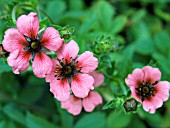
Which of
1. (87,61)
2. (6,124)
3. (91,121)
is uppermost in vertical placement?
(87,61)

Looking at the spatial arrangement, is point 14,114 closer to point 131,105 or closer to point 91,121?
point 91,121

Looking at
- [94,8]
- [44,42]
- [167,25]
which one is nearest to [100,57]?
[44,42]

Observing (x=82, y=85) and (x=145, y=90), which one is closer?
(x=82, y=85)

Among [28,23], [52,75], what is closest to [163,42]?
[52,75]

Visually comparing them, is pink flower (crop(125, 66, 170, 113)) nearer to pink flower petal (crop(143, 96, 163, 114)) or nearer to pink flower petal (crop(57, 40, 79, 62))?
pink flower petal (crop(143, 96, 163, 114))

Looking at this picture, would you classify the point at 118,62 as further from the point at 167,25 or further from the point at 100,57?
the point at 167,25

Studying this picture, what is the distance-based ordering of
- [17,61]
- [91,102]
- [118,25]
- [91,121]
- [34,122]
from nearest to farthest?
1. [17,61]
2. [91,102]
3. [34,122]
4. [91,121]
5. [118,25]

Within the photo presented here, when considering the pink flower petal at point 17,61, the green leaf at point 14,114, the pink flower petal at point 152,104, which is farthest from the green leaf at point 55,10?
the pink flower petal at point 152,104
